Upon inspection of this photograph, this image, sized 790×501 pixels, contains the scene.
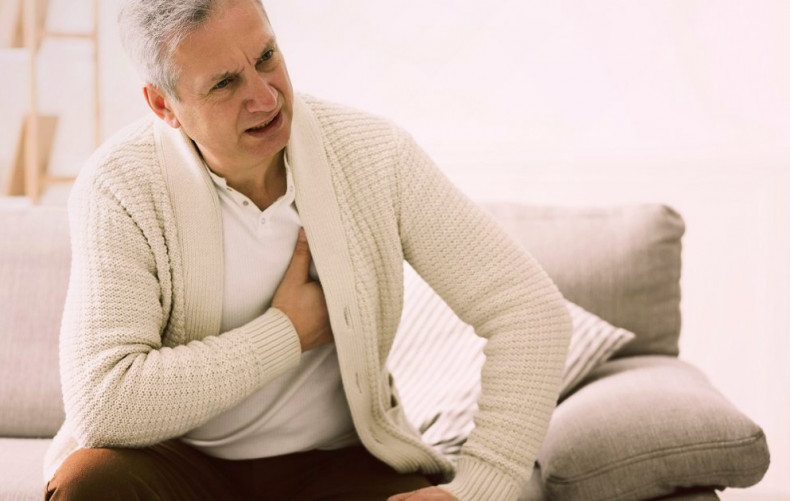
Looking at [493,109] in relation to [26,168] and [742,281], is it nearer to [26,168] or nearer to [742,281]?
[742,281]

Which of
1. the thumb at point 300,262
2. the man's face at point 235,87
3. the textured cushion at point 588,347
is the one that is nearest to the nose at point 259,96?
the man's face at point 235,87

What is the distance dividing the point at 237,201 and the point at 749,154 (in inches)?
69.4

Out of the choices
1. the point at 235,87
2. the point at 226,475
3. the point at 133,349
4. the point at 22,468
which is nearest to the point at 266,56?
the point at 235,87

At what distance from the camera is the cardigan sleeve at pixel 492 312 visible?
1371mm

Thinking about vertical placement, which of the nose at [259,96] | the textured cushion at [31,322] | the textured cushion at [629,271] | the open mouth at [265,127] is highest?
the nose at [259,96]

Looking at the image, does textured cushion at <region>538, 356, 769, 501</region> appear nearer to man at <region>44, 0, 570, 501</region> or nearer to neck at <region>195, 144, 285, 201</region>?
man at <region>44, 0, 570, 501</region>

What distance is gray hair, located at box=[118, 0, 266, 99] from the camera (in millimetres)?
1238

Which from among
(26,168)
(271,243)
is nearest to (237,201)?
(271,243)

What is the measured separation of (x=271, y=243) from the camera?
144 centimetres

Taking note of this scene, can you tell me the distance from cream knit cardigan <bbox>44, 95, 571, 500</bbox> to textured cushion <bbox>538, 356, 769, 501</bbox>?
15 centimetres

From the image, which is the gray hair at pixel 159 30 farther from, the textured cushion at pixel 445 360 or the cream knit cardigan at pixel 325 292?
the textured cushion at pixel 445 360

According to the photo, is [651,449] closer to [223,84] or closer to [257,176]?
[257,176]

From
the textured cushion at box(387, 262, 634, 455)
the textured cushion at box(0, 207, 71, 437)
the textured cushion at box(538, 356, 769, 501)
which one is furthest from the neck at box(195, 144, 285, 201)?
the textured cushion at box(0, 207, 71, 437)

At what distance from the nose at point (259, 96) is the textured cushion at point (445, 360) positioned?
0.71 meters
